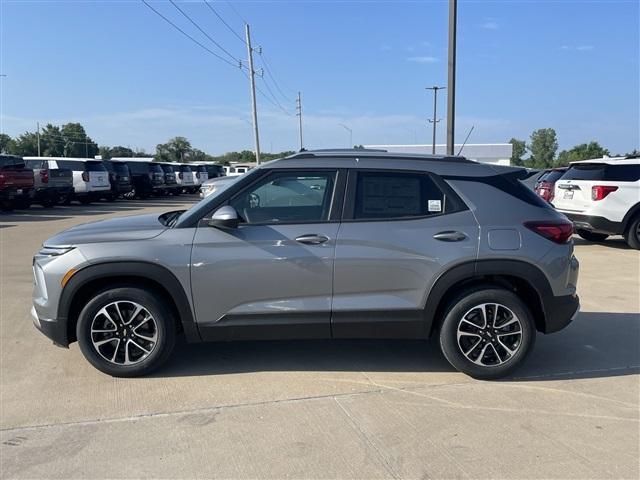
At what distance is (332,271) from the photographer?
4043 mm

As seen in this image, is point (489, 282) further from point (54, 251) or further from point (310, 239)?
point (54, 251)

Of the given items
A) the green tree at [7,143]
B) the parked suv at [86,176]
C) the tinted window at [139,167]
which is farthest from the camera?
the green tree at [7,143]

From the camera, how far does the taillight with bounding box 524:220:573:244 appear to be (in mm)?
4152

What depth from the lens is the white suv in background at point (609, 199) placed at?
1006cm

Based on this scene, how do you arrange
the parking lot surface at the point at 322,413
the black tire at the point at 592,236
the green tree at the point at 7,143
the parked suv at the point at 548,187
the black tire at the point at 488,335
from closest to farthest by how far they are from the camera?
the parking lot surface at the point at 322,413
the black tire at the point at 488,335
the black tire at the point at 592,236
the parked suv at the point at 548,187
the green tree at the point at 7,143

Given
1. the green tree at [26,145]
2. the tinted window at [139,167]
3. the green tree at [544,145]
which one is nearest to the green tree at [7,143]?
the green tree at [26,145]

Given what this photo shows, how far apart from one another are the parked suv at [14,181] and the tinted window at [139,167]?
9.29m

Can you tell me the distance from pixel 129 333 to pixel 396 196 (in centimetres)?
236

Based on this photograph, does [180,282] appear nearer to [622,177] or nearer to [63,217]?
[622,177]

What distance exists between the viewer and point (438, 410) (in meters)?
3.69

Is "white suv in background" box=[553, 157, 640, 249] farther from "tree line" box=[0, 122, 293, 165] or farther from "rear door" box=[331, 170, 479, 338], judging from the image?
"tree line" box=[0, 122, 293, 165]

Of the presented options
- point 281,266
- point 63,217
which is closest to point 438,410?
point 281,266

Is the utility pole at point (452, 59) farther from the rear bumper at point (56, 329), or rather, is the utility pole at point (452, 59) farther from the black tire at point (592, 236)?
the rear bumper at point (56, 329)

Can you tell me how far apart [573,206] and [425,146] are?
187 feet
